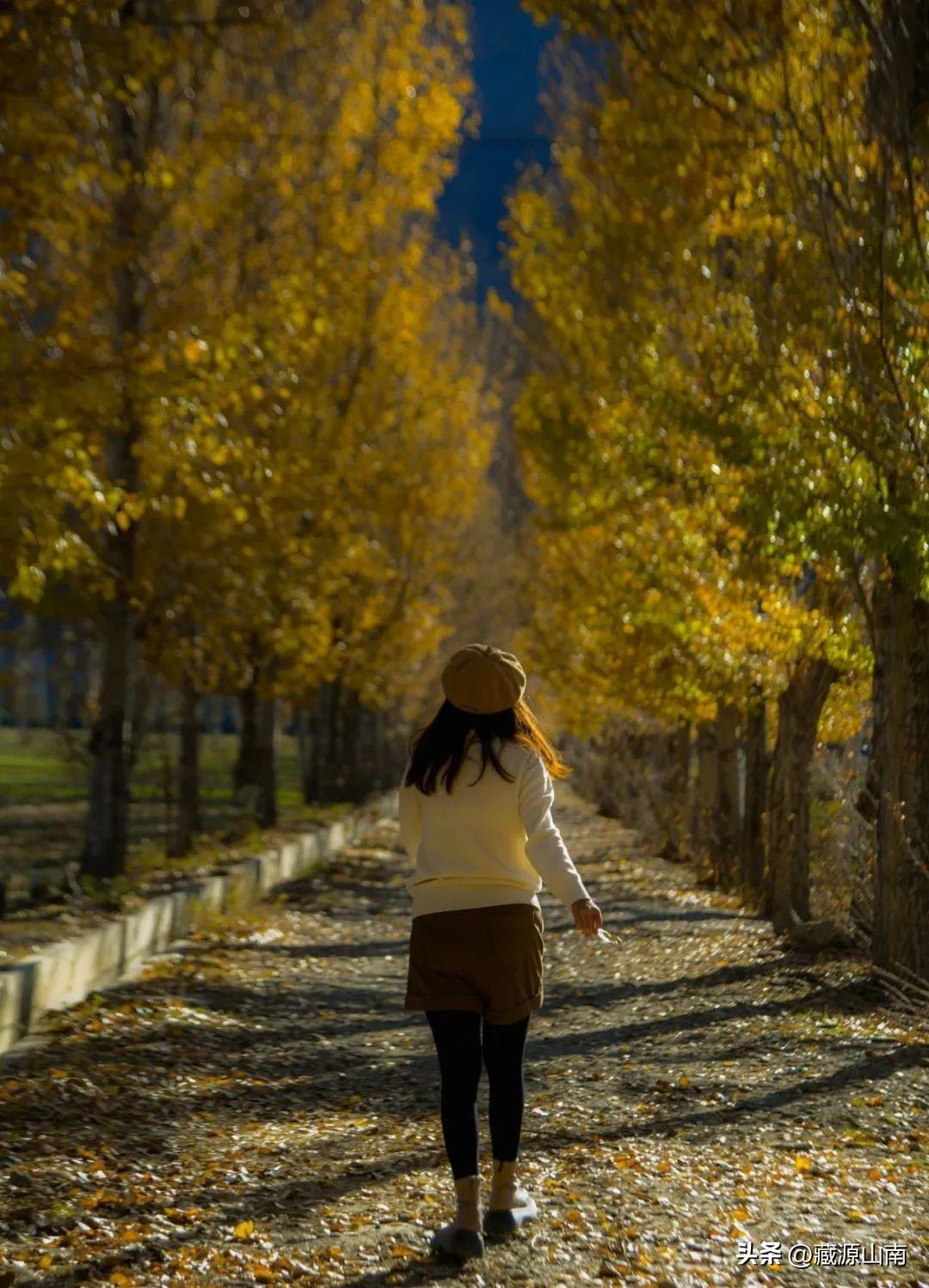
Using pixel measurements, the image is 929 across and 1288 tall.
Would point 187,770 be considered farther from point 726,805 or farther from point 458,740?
point 458,740

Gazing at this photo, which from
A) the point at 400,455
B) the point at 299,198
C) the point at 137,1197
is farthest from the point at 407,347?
the point at 137,1197

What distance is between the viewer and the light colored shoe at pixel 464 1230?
5004 mm

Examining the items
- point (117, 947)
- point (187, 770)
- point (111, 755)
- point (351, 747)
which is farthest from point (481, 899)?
point (351, 747)

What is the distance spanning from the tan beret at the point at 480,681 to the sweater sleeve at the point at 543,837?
0.22 meters

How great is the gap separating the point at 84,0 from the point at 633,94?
8794mm

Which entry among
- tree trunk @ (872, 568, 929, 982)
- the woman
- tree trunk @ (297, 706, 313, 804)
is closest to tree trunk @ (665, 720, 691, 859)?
tree trunk @ (297, 706, 313, 804)

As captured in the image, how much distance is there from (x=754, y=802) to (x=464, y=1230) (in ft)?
46.0

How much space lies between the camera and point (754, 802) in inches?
734

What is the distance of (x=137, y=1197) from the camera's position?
5949 mm

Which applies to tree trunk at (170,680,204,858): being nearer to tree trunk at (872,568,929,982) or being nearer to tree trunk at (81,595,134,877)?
tree trunk at (81,595,134,877)

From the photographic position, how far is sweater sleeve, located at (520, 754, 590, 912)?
5.12 m

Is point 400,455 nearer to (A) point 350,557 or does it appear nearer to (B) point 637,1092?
(A) point 350,557

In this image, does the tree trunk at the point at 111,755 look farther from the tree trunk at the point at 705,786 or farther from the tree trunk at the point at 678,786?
the tree trunk at the point at 678,786

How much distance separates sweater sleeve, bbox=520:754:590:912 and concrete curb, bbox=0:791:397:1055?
13.7ft
